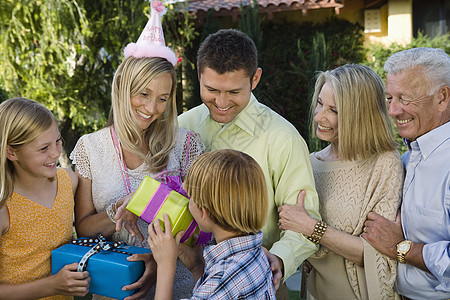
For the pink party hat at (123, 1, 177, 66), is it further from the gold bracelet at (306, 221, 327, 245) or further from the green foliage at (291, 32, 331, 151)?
the green foliage at (291, 32, 331, 151)

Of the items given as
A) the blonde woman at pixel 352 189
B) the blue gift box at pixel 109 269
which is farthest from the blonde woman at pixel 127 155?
the blonde woman at pixel 352 189

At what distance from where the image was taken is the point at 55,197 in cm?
223

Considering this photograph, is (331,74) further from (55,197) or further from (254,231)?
(55,197)

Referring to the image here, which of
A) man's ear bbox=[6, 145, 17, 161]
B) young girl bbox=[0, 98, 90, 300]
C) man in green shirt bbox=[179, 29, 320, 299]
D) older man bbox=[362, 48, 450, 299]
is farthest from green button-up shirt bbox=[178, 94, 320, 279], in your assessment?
man's ear bbox=[6, 145, 17, 161]

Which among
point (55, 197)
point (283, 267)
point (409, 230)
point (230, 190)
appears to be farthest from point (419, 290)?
point (55, 197)

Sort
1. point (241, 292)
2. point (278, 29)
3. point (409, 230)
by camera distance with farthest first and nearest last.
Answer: point (278, 29)
point (409, 230)
point (241, 292)

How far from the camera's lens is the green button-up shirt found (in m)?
2.24

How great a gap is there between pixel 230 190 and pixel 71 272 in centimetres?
80

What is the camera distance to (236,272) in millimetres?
1689

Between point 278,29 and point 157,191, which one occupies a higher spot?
point 278,29

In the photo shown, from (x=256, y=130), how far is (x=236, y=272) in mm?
955

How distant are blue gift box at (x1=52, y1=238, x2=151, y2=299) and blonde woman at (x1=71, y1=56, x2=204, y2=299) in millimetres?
250

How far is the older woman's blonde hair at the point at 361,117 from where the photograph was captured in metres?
2.40

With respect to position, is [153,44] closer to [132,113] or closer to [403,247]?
[132,113]
